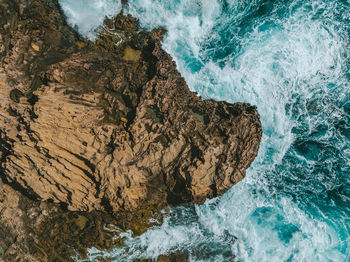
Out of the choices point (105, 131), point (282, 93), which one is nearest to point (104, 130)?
point (105, 131)

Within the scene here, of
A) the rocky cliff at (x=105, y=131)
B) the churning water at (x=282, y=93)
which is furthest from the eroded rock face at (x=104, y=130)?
the churning water at (x=282, y=93)

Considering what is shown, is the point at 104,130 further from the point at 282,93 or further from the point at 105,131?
the point at 282,93

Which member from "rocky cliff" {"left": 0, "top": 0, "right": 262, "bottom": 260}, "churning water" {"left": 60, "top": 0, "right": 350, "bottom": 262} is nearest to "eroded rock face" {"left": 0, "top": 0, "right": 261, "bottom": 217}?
"rocky cliff" {"left": 0, "top": 0, "right": 262, "bottom": 260}

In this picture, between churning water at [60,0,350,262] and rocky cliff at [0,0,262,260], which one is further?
churning water at [60,0,350,262]

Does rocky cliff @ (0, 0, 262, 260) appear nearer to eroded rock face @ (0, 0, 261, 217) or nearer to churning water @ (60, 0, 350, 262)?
eroded rock face @ (0, 0, 261, 217)

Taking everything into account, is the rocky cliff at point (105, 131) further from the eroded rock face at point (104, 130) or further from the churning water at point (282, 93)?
the churning water at point (282, 93)
